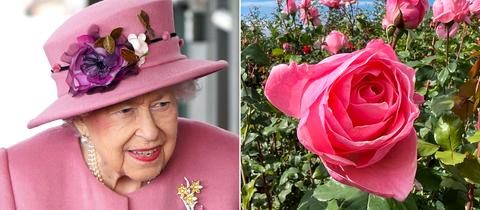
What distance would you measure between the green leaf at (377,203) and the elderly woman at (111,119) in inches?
19.5

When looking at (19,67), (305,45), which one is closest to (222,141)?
(305,45)

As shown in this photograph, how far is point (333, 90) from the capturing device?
936mm

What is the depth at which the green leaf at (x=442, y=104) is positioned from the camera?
0.99 m

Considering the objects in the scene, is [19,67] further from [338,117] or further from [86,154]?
[338,117]

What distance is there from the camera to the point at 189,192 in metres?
A: 1.36

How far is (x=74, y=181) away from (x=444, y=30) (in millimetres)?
822

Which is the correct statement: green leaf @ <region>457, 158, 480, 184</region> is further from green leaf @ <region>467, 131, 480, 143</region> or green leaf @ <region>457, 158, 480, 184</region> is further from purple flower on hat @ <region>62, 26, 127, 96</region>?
purple flower on hat @ <region>62, 26, 127, 96</region>

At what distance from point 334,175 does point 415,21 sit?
0.99 ft

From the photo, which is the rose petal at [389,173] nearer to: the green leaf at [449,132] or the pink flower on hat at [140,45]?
the green leaf at [449,132]

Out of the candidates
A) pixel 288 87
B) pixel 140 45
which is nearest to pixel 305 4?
pixel 288 87

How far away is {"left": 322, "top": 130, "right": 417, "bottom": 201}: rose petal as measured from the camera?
937 mm

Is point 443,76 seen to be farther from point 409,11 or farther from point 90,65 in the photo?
point 90,65

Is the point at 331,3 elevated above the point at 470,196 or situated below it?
above

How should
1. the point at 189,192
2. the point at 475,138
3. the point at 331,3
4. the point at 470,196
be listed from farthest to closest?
the point at 189,192 → the point at 331,3 → the point at 470,196 → the point at 475,138
